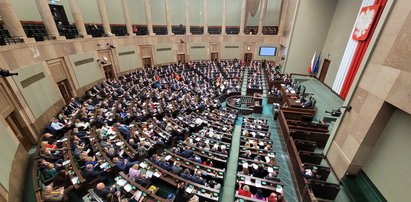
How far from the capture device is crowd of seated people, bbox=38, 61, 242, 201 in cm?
573

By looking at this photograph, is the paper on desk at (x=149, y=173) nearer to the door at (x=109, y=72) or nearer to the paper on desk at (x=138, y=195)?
the paper on desk at (x=138, y=195)

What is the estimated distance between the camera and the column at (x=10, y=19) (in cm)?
851

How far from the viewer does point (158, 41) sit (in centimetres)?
2130

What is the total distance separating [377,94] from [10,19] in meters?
16.6

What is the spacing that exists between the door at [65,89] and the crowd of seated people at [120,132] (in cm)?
114

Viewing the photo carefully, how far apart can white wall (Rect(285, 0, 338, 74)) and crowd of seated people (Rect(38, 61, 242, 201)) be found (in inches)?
339

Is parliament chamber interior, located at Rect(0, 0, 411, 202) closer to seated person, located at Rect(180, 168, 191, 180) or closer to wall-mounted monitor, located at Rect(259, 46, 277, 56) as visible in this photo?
seated person, located at Rect(180, 168, 191, 180)

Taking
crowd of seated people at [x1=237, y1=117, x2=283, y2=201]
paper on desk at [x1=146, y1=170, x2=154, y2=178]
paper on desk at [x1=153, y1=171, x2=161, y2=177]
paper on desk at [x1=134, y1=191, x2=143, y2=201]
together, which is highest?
paper on desk at [x1=134, y1=191, x2=143, y2=201]

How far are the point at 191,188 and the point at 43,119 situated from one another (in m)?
9.66

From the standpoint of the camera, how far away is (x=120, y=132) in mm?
8383

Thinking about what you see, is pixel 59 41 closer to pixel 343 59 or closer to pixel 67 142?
pixel 67 142

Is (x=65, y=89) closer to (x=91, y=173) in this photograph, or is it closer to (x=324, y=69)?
(x=91, y=173)

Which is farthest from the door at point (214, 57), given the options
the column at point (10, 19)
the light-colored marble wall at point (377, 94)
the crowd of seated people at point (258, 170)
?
the light-colored marble wall at point (377, 94)

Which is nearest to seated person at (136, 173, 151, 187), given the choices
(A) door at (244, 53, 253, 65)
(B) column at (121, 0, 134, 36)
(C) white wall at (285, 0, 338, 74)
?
(B) column at (121, 0, 134, 36)
